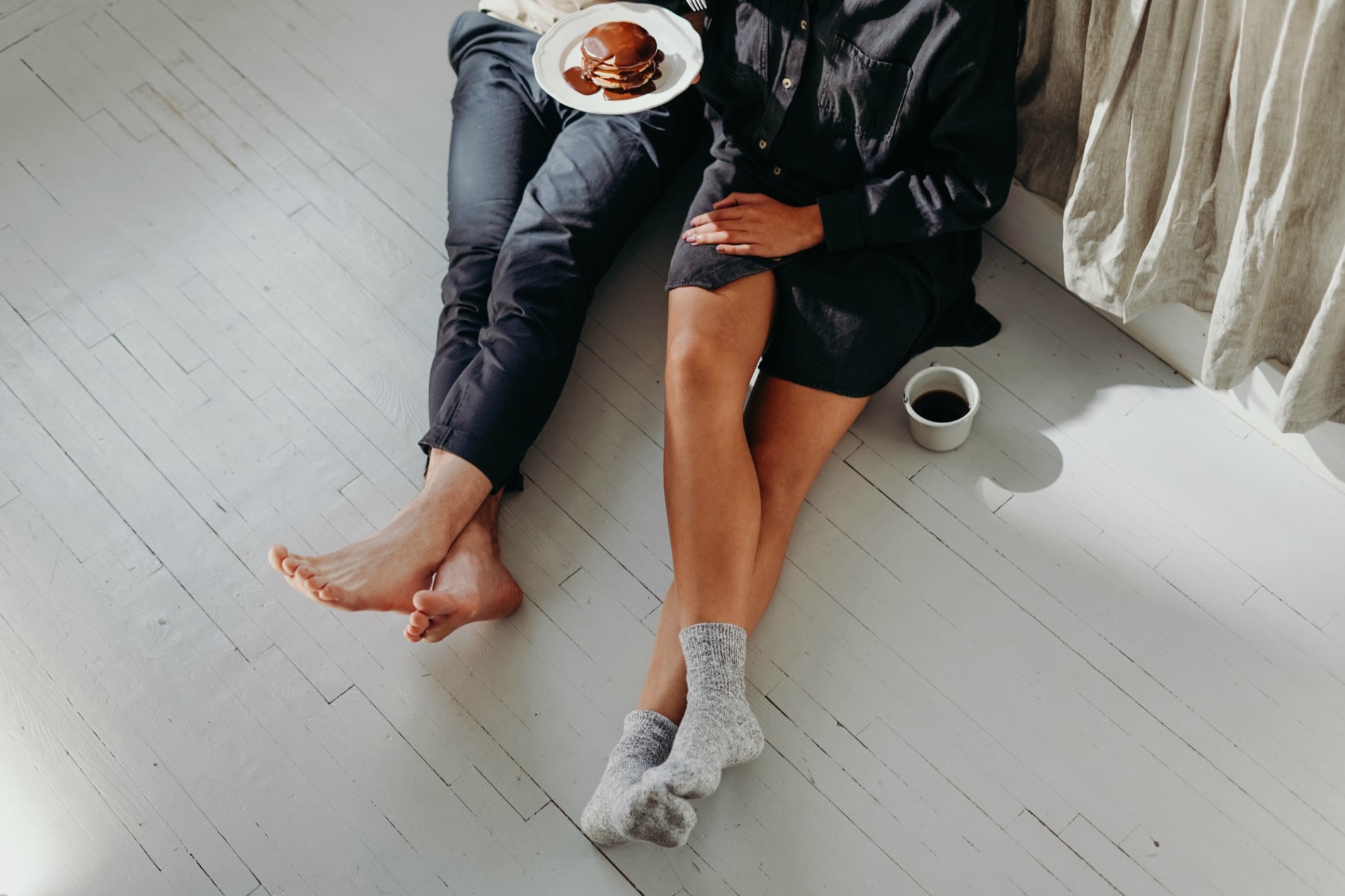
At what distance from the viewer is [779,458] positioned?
1727 millimetres

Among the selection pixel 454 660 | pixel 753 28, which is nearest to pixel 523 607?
pixel 454 660

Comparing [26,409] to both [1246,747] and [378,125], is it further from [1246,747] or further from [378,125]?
[1246,747]

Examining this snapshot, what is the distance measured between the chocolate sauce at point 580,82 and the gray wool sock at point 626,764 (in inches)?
36.5

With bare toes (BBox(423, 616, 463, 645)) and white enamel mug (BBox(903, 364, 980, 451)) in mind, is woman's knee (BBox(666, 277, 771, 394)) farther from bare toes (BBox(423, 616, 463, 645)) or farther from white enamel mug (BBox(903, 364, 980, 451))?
bare toes (BBox(423, 616, 463, 645))

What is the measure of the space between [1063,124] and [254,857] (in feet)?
5.21

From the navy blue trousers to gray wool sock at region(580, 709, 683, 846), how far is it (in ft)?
1.43

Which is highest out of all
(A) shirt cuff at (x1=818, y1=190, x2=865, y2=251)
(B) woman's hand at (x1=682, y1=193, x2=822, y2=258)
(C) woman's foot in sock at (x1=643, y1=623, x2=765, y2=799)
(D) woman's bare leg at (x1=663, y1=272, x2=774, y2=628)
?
(A) shirt cuff at (x1=818, y1=190, x2=865, y2=251)

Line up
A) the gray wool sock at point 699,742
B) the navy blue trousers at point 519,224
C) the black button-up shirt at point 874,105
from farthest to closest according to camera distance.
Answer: the navy blue trousers at point 519,224 → the black button-up shirt at point 874,105 → the gray wool sock at point 699,742

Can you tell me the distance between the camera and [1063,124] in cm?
177

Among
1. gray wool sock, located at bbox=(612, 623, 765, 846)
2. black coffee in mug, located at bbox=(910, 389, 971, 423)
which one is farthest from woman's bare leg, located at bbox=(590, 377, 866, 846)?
black coffee in mug, located at bbox=(910, 389, 971, 423)

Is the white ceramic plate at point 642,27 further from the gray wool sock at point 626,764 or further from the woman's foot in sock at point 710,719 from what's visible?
the gray wool sock at point 626,764

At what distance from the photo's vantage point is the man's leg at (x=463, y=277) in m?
1.58

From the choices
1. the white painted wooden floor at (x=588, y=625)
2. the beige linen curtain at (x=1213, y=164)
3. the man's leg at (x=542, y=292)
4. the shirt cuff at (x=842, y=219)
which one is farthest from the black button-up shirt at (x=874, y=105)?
the white painted wooden floor at (x=588, y=625)

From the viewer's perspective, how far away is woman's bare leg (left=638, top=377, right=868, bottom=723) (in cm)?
165
